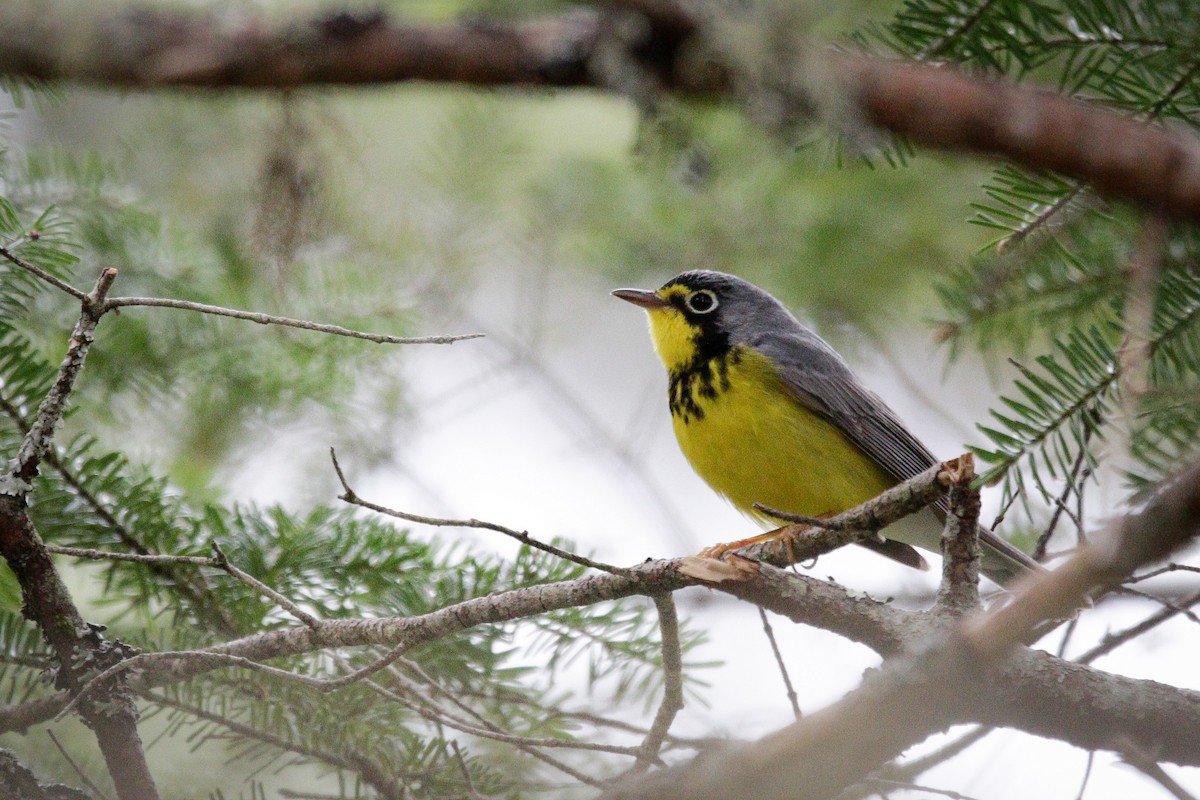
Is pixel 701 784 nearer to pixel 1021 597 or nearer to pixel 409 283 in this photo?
pixel 1021 597

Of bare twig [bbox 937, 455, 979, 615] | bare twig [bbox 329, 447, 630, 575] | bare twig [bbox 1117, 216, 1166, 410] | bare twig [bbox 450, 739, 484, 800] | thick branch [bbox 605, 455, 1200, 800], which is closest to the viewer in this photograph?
thick branch [bbox 605, 455, 1200, 800]

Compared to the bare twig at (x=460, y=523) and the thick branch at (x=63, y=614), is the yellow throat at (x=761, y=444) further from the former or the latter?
the thick branch at (x=63, y=614)

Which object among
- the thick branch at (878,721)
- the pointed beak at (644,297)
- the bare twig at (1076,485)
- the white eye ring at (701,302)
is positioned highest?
the pointed beak at (644,297)

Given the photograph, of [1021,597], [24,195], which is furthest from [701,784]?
[24,195]

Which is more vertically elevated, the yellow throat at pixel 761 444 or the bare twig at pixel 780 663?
the yellow throat at pixel 761 444

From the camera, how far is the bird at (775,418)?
3.54 m

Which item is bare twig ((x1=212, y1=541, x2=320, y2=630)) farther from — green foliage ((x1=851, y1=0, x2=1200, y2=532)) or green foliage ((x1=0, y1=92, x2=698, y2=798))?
green foliage ((x1=851, y1=0, x2=1200, y2=532))

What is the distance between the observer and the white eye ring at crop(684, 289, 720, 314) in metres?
4.06

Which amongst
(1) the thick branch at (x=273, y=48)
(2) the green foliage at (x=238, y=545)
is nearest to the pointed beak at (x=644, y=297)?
(2) the green foliage at (x=238, y=545)

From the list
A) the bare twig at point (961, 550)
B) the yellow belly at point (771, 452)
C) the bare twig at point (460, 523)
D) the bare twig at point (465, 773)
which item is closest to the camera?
the bare twig at point (460, 523)

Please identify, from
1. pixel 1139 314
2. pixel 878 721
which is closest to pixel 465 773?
pixel 878 721

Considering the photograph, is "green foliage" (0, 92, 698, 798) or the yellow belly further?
the yellow belly

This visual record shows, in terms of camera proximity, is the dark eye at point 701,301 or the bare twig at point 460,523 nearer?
the bare twig at point 460,523

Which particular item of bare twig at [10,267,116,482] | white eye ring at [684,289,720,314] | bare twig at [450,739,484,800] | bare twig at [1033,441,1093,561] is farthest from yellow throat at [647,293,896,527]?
bare twig at [10,267,116,482]
